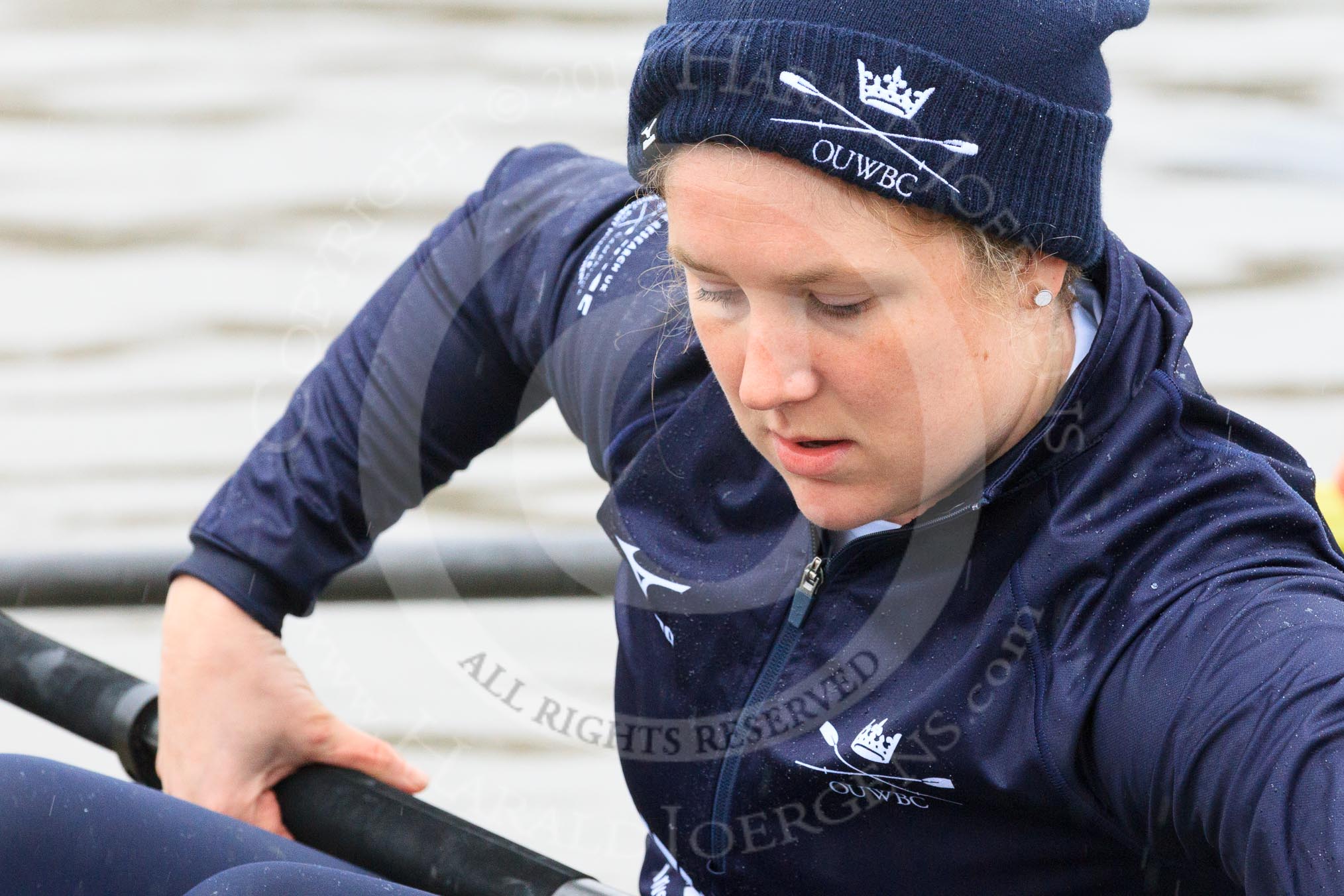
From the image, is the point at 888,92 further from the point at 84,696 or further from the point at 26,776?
the point at 84,696

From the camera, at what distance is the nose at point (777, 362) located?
2.34ft

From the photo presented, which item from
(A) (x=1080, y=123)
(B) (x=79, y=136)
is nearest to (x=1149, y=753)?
(A) (x=1080, y=123)

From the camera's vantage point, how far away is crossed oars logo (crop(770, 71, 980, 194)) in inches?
27.1

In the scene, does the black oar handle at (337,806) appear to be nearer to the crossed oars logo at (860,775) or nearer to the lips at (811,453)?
the crossed oars logo at (860,775)

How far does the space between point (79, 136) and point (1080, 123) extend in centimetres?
266

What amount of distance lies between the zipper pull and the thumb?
331 millimetres

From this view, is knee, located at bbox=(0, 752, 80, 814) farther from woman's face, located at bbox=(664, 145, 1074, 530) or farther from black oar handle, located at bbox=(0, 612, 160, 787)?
woman's face, located at bbox=(664, 145, 1074, 530)

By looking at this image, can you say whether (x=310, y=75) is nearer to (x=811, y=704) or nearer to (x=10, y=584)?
(x=10, y=584)

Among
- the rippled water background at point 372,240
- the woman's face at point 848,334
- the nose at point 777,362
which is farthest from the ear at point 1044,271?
the rippled water background at point 372,240

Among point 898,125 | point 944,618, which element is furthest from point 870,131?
point 944,618

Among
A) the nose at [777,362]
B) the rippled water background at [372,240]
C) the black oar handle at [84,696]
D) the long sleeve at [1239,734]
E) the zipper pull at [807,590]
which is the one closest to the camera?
the long sleeve at [1239,734]

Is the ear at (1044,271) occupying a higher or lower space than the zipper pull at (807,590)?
higher

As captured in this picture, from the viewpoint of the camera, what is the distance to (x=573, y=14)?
10.8 feet

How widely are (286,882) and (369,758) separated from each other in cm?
31
